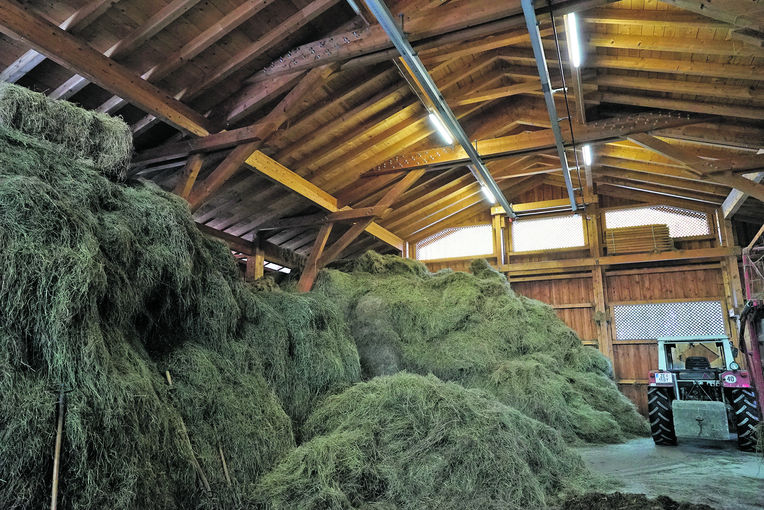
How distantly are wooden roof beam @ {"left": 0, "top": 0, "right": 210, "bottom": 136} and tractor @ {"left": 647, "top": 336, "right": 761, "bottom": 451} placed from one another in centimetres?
626

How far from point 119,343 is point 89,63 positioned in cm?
250

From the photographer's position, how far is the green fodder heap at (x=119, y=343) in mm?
2316

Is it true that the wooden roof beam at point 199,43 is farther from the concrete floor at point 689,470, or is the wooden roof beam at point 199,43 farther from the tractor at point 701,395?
the tractor at point 701,395

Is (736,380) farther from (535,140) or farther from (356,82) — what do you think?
(356,82)

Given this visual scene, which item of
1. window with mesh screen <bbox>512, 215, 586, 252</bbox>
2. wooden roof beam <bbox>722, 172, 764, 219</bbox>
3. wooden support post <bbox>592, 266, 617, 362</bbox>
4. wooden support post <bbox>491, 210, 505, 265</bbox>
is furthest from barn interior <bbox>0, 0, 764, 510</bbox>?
wooden support post <bbox>491, 210, 505, 265</bbox>

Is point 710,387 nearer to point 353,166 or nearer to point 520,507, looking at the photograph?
point 520,507

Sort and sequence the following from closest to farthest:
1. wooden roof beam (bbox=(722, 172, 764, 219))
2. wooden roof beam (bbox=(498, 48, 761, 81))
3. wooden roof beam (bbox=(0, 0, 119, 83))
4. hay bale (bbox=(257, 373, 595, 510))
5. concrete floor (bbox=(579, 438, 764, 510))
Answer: hay bale (bbox=(257, 373, 595, 510))
concrete floor (bbox=(579, 438, 764, 510))
wooden roof beam (bbox=(0, 0, 119, 83))
wooden roof beam (bbox=(498, 48, 761, 81))
wooden roof beam (bbox=(722, 172, 764, 219))

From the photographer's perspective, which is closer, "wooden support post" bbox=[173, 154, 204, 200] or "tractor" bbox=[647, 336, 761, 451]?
"wooden support post" bbox=[173, 154, 204, 200]

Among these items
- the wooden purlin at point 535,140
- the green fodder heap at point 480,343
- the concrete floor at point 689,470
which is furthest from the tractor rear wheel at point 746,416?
the wooden purlin at point 535,140

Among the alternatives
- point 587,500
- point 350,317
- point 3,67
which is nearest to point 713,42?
point 587,500

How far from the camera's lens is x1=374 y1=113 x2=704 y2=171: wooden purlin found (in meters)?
6.67

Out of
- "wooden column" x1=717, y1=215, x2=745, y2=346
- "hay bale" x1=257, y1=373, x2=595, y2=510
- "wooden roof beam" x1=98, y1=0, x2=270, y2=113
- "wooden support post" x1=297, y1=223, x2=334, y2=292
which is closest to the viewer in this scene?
"hay bale" x1=257, y1=373, x2=595, y2=510

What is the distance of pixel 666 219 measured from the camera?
10133 mm

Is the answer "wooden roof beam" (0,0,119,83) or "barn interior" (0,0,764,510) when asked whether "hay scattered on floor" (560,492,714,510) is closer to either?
"barn interior" (0,0,764,510)
